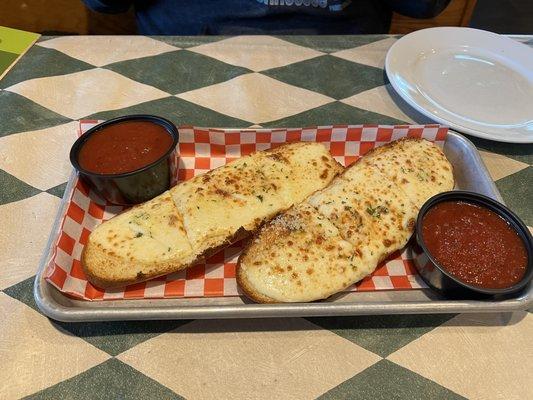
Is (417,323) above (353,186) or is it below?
below

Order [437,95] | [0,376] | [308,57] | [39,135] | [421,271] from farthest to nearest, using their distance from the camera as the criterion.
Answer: [308,57], [437,95], [39,135], [421,271], [0,376]

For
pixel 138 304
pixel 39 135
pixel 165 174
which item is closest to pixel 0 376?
pixel 138 304

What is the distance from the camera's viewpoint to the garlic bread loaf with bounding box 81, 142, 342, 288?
5.35 feet

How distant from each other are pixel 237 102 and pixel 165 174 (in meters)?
0.89

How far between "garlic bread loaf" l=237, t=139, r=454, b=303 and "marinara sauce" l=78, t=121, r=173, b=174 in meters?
0.63

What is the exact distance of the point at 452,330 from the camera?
62.2 inches

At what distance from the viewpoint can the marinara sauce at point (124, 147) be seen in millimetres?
1914

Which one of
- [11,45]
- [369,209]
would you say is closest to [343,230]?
[369,209]

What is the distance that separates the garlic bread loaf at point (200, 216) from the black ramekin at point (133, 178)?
11 cm

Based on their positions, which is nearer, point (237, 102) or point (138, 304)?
point (138, 304)

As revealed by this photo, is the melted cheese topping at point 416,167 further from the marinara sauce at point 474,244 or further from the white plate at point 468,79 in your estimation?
the white plate at point 468,79

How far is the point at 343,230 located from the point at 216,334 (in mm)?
604

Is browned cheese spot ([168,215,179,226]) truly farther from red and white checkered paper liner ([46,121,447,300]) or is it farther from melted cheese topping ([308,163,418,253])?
melted cheese topping ([308,163,418,253])

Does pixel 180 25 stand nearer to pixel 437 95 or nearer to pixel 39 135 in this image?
pixel 39 135
